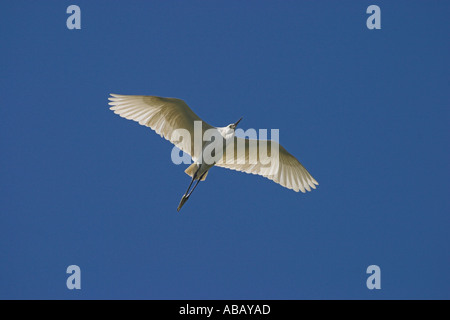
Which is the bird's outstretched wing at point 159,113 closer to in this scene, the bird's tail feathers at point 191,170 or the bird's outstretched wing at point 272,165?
the bird's tail feathers at point 191,170

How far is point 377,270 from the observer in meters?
15.0

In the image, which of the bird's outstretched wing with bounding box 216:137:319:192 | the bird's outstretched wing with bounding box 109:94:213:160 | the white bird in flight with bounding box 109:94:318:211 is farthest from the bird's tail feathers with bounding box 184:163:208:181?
the bird's outstretched wing with bounding box 216:137:319:192

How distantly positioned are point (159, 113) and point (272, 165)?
3.25 meters

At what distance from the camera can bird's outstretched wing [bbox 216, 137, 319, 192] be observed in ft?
43.2

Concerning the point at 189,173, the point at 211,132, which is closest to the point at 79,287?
the point at 189,173

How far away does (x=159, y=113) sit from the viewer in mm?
12180

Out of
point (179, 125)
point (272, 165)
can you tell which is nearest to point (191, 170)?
point (179, 125)

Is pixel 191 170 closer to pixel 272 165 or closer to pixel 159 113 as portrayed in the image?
pixel 159 113

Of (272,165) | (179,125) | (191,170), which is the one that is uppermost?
(179,125)
